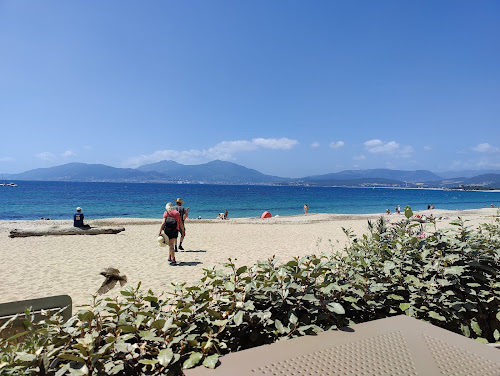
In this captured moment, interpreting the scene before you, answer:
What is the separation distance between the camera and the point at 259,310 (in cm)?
181

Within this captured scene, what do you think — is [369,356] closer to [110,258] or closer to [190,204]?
[110,258]

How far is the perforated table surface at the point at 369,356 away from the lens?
128cm

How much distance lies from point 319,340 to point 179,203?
368 inches

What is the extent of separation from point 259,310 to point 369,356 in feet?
2.22

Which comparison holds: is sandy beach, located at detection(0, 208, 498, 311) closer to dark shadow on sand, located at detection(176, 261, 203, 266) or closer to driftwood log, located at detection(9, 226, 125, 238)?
dark shadow on sand, located at detection(176, 261, 203, 266)

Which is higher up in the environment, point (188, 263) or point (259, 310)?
point (259, 310)

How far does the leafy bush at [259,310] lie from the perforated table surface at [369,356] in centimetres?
13

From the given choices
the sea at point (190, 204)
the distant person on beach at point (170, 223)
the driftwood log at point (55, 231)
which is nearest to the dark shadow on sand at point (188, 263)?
the distant person on beach at point (170, 223)

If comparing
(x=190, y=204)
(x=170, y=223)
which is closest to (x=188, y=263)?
(x=170, y=223)

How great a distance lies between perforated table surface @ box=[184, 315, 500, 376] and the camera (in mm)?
1281

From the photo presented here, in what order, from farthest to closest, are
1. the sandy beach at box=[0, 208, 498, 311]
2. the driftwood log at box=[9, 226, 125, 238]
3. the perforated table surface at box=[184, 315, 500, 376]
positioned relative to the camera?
the driftwood log at box=[9, 226, 125, 238] → the sandy beach at box=[0, 208, 498, 311] → the perforated table surface at box=[184, 315, 500, 376]

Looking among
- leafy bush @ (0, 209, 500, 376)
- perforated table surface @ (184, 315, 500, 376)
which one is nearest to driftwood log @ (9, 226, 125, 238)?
leafy bush @ (0, 209, 500, 376)

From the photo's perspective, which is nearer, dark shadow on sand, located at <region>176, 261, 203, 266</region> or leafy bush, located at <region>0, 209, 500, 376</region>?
leafy bush, located at <region>0, 209, 500, 376</region>

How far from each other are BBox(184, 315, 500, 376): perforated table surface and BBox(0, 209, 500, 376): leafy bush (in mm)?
128
